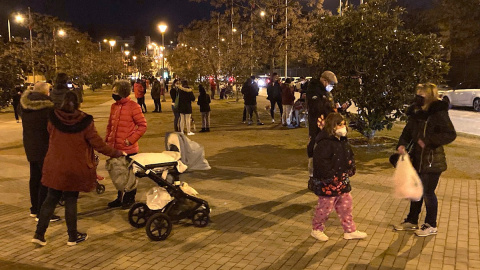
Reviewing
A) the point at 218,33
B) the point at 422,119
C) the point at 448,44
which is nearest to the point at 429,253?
the point at 422,119

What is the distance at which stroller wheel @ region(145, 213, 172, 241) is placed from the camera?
5480 millimetres

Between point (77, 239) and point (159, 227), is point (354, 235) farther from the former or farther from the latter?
point (77, 239)

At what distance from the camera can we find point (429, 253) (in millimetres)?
5055

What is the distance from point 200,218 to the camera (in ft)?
19.8

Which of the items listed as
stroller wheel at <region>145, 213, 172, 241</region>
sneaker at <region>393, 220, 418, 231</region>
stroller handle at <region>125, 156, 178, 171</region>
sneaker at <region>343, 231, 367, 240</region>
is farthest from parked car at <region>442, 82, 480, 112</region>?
stroller wheel at <region>145, 213, 172, 241</region>

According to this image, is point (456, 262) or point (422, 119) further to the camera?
point (422, 119)

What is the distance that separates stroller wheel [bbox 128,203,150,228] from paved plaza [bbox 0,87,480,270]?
0.36 ft

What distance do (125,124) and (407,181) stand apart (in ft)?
12.2

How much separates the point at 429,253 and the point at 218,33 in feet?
88.6

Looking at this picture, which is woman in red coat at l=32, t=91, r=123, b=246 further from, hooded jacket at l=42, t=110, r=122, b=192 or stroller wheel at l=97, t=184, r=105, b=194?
stroller wheel at l=97, t=184, r=105, b=194

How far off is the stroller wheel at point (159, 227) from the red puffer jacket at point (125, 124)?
4.50ft

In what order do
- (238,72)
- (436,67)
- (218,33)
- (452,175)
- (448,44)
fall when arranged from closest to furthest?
(452,175), (436,67), (238,72), (218,33), (448,44)

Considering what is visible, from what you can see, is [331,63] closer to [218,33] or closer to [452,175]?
[452,175]

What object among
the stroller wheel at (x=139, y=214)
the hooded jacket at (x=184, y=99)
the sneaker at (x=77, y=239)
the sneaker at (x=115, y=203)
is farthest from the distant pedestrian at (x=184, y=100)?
the sneaker at (x=77, y=239)
